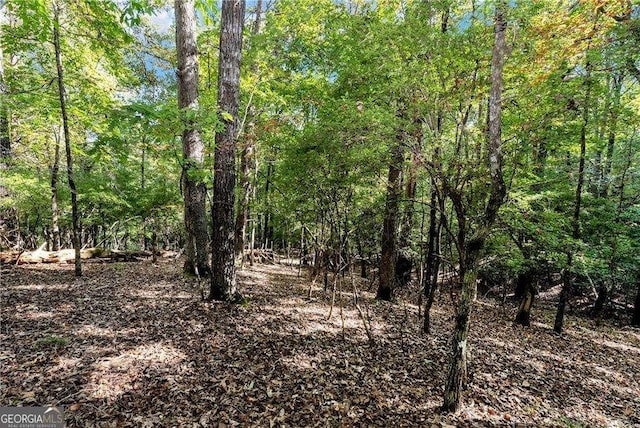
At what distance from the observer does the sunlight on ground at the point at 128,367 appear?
12.0 ft

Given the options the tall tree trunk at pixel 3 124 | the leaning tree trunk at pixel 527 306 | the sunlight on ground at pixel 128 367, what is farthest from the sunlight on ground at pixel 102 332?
the leaning tree trunk at pixel 527 306

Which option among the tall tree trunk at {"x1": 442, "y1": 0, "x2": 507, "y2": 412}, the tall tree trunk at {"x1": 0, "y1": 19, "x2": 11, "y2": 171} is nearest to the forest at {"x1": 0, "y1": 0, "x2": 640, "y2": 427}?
the tall tree trunk at {"x1": 442, "y1": 0, "x2": 507, "y2": 412}

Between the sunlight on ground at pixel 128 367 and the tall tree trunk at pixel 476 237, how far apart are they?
12.4 ft

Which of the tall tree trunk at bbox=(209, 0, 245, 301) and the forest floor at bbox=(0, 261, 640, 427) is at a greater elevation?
the tall tree trunk at bbox=(209, 0, 245, 301)

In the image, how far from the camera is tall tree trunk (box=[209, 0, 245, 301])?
243 inches

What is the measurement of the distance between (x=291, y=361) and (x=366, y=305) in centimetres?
465

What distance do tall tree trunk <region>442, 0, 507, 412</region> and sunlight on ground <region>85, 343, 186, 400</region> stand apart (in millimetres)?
3766

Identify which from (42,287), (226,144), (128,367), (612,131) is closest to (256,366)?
(128,367)

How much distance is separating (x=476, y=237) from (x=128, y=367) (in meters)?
4.78

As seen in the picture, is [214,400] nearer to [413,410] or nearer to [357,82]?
[413,410]

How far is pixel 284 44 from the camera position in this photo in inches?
390

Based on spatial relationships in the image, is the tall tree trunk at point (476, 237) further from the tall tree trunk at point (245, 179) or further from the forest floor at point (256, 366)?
the tall tree trunk at point (245, 179)

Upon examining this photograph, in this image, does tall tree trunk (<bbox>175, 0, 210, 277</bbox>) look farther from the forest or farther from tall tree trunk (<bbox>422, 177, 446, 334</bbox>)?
tall tree trunk (<bbox>422, 177, 446, 334</bbox>)

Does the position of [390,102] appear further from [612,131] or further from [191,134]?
[612,131]
